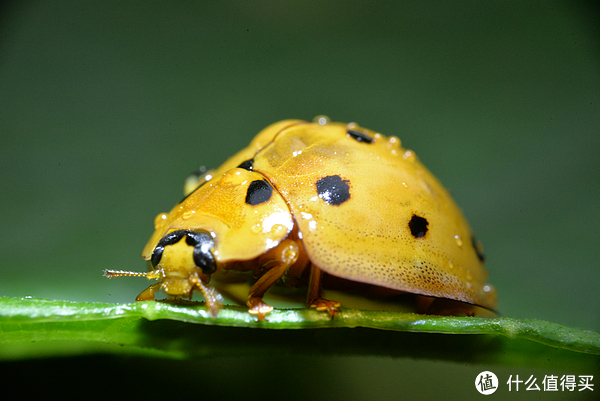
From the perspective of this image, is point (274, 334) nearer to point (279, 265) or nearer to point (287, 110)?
point (279, 265)

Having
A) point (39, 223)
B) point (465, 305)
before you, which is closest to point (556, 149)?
point (465, 305)

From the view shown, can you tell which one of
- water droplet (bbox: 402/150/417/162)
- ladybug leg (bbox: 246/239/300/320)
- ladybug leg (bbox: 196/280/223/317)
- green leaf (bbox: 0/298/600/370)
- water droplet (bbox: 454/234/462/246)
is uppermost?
water droplet (bbox: 402/150/417/162)

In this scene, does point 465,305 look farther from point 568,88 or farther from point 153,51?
point 153,51

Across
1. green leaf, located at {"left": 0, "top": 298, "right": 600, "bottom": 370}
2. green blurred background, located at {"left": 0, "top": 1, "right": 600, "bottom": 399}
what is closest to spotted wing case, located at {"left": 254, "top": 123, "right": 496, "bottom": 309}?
green leaf, located at {"left": 0, "top": 298, "right": 600, "bottom": 370}

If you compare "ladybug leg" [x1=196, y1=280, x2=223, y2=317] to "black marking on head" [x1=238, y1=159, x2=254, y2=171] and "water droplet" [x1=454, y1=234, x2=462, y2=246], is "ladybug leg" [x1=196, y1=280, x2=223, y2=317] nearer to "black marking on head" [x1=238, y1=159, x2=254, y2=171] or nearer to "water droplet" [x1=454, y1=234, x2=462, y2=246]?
"black marking on head" [x1=238, y1=159, x2=254, y2=171]

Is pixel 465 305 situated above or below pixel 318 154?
below

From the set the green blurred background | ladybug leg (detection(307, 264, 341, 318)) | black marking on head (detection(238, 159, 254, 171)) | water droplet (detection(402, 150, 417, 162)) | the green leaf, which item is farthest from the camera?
the green blurred background
